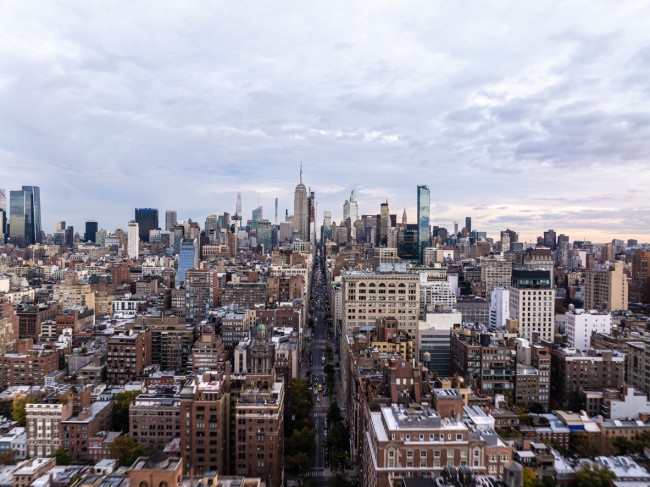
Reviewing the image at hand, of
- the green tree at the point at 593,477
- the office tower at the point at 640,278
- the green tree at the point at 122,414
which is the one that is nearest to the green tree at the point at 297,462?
the green tree at the point at 122,414

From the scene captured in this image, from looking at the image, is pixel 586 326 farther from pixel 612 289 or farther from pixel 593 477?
pixel 593 477

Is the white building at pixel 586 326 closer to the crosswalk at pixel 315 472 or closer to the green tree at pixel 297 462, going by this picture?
the crosswalk at pixel 315 472

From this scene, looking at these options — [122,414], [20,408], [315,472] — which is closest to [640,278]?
[315,472]

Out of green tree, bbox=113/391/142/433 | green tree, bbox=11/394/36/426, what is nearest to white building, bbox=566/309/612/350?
green tree, bbox=113/391/142/433

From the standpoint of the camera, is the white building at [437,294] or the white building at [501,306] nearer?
the white building at [501,306]

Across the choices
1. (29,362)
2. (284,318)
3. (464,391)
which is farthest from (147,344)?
(464,391)

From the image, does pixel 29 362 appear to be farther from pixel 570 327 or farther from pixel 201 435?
pixel 570 327
